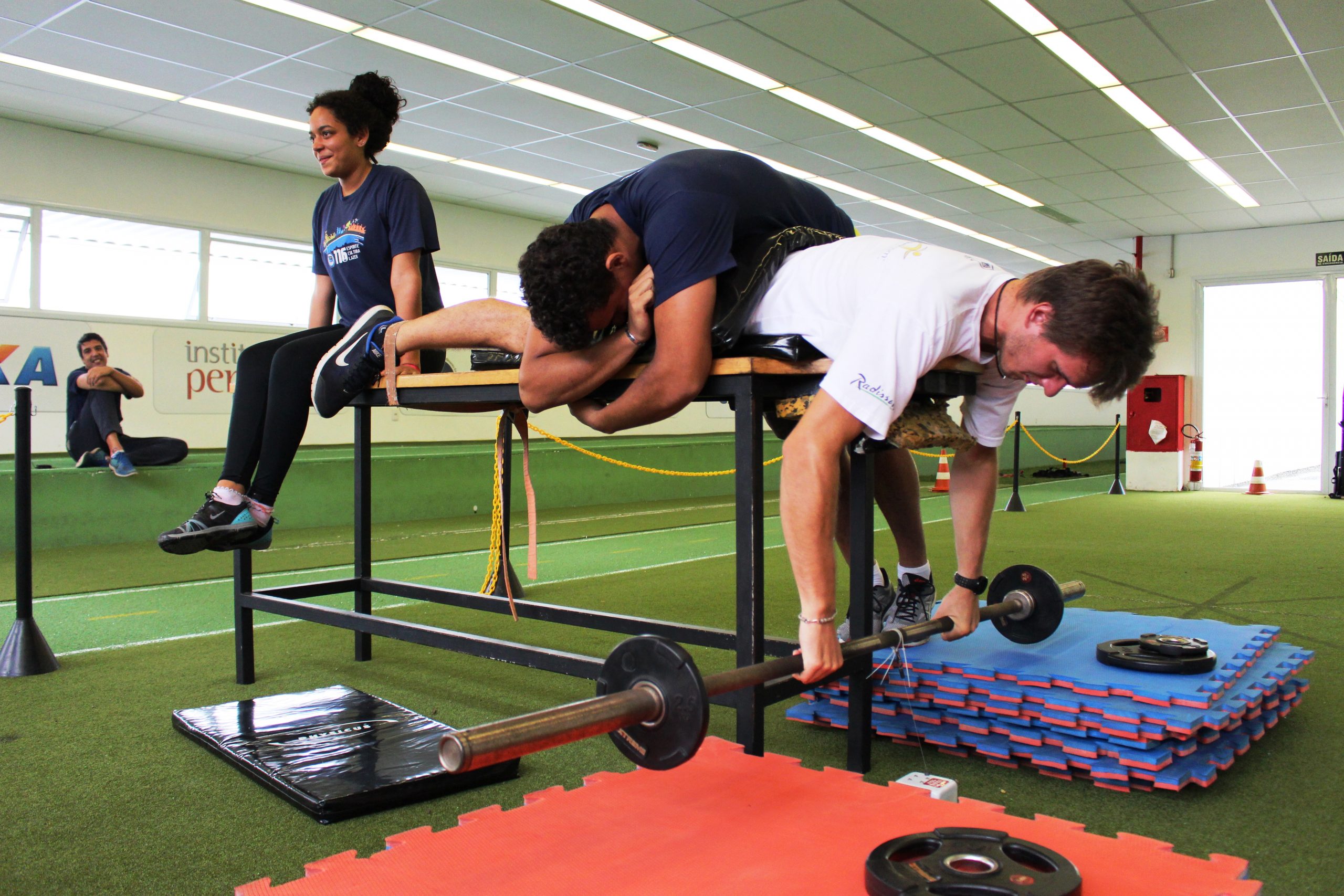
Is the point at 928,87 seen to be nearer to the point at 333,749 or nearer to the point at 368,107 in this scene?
the point at 368,107

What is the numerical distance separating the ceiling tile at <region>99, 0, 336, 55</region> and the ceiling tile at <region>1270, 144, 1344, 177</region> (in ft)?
27.8

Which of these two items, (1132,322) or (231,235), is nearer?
(1132,322)

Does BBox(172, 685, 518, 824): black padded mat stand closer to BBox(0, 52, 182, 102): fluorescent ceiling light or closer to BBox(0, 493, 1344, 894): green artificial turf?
BBox(0, 493, 1344, 894): green artificial turf

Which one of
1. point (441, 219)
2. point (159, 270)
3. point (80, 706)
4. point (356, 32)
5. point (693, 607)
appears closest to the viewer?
point (80, 706)

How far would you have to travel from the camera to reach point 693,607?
388 cm

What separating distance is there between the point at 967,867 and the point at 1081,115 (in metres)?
7.89

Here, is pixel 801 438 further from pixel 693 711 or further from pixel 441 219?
pixel 441 219

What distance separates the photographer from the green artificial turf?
1580 mm

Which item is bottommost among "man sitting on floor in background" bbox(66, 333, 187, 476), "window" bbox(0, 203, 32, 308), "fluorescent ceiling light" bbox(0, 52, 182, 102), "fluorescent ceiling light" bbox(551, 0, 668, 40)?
"man sitting on floor in background" bbox(66, 333, 187, 476)

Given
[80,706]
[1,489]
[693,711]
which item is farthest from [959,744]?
[1,489]

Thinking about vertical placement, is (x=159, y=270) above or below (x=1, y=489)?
above

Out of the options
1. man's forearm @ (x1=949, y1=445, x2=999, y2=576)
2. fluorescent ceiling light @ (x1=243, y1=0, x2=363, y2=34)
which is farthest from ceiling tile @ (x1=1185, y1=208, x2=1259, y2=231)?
man's forearm @ (x1=949, y1=445, x2=999, y2=576)

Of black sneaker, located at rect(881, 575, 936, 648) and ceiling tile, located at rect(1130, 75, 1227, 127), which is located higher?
ceiling tile, located at rect(1130, 75, 1227, 127)

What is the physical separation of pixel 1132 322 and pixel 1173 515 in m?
7.73
